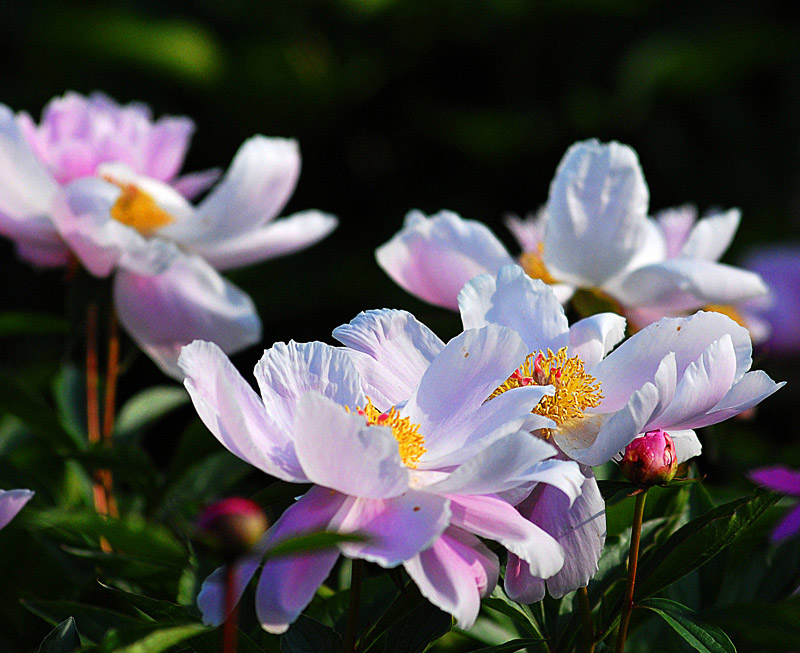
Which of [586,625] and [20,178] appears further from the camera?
[20,178]

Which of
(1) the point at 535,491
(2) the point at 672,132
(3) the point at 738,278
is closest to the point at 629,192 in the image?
(3) the point at 738,278

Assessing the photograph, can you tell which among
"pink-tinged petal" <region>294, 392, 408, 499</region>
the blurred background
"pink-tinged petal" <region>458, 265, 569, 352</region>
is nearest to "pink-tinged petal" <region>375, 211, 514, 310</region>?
"pink-tinged petal" <region>458, 265, 569, 352</region>

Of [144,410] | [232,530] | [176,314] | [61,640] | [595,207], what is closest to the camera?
[232,530]

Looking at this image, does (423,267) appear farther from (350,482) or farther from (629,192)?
(350,482)

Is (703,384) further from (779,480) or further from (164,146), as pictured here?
(164,146)

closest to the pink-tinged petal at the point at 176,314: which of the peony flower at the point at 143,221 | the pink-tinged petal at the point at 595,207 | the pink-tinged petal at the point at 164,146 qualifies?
the peony flower at the point at 143,221

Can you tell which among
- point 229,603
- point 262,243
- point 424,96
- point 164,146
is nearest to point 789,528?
point 229,603
